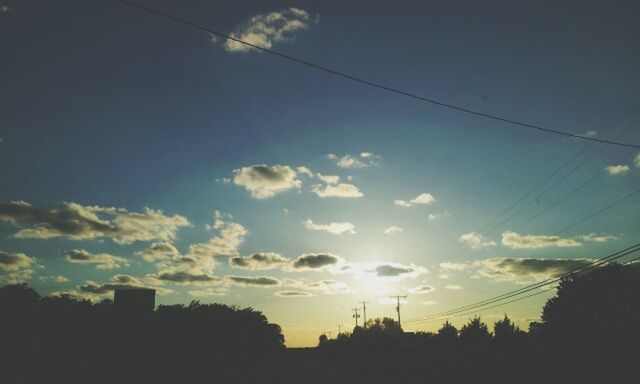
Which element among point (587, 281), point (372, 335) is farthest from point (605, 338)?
point (372, 335)

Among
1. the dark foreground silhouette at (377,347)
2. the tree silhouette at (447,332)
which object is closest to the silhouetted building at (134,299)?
the dark foreground silhouette at (377,347)

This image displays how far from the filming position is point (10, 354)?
3938 cm

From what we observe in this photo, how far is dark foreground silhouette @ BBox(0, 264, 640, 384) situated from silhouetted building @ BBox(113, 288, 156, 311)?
0.63 metres

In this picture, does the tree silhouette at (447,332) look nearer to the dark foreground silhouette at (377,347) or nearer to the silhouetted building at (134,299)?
the dark foreground silhouette at (377,347)

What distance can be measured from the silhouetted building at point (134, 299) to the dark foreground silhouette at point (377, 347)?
634 millimetres

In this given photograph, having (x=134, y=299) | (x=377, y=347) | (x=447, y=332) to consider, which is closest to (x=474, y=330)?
(x=447, y=332)

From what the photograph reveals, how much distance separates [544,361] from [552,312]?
41084mm

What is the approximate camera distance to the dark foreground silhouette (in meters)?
35.5

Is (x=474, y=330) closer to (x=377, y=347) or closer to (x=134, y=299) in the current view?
(x=377, y=347)

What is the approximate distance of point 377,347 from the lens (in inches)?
2672

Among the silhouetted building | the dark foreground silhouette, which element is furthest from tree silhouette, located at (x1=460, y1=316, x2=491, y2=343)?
the silhouetted building

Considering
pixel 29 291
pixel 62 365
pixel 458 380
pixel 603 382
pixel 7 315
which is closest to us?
pixel 603 382

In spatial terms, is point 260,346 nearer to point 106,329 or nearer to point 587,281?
point 106,329

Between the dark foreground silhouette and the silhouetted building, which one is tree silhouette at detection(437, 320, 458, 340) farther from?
the silhouetted building
